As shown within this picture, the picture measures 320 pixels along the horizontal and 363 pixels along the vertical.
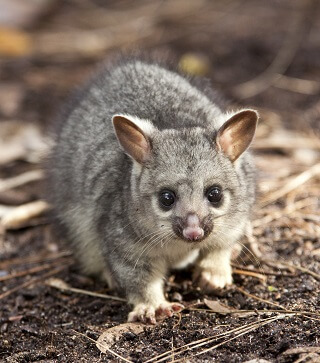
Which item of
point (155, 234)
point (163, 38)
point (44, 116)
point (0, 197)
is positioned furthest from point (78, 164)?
point (163, 38)

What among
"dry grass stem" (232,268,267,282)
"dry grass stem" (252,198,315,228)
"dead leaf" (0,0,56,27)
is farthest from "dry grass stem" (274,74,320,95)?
"dead leaf" (0,0,56,27)

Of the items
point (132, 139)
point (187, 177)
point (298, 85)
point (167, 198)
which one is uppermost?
point (298, 85)

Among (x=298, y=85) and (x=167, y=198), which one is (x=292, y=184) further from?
(x=298, y=85)

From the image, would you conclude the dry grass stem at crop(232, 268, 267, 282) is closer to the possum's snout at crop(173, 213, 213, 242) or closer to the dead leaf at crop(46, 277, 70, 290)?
the possum's snout at crop(173, 213, 213, 242)

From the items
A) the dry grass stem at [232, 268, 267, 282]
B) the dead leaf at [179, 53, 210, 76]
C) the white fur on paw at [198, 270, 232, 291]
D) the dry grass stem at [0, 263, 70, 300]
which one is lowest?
the dry grass stem at [0, 263, 70, 300]

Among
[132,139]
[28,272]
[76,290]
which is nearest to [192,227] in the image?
[132,139]

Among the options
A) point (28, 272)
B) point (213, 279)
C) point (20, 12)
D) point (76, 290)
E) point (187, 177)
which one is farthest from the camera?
point (20, 12)
